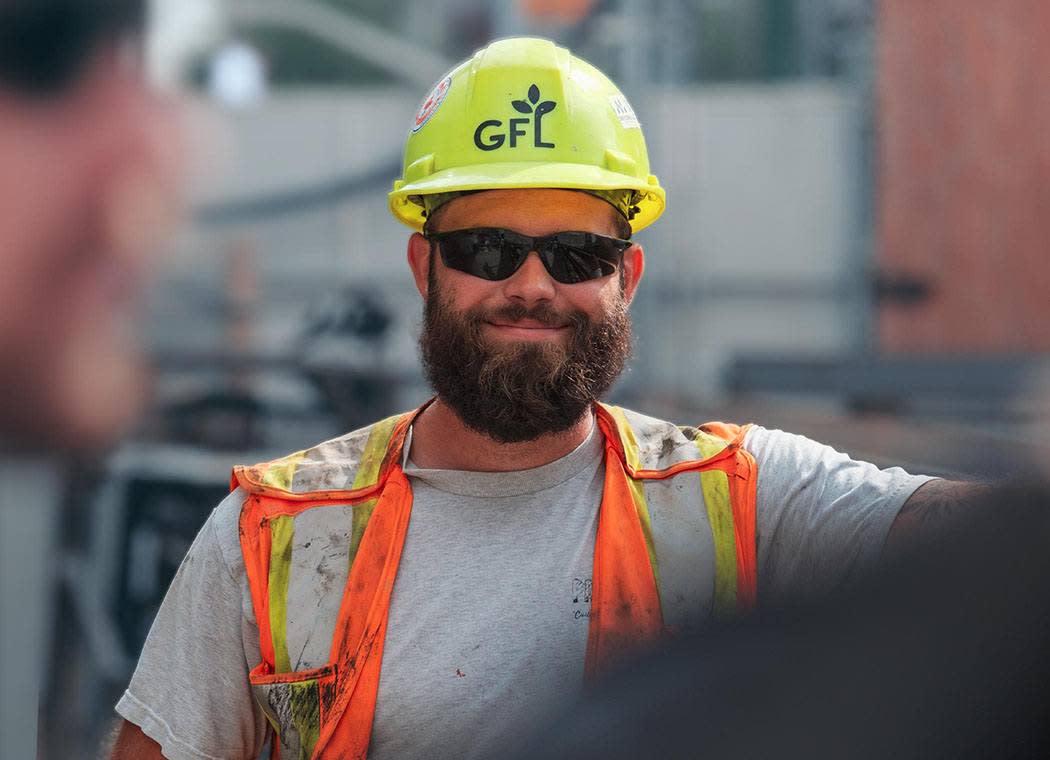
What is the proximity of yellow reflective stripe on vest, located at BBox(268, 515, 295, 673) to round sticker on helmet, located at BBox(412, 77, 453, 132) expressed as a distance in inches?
26.0

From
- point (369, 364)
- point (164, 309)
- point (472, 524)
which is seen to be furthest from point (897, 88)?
point (472, 524)

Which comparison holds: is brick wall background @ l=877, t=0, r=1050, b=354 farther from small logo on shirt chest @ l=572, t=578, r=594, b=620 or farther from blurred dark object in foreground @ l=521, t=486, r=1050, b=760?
blurred dark object in foreground @ l=521, t=486, r=1050, b=760

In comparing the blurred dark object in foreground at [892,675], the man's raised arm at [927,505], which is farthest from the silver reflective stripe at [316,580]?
the blurred dark object in foreground at [892,675]

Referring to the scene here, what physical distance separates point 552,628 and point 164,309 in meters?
3.33

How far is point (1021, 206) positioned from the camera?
260 inches

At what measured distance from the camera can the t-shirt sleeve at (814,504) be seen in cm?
173

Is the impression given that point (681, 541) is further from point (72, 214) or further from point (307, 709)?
point (72, 214)

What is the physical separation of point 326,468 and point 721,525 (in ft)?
1.86

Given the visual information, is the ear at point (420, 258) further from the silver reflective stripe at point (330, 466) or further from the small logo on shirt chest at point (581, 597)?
the small logo on shirt chest at point (581, 597)

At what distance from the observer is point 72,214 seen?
4.48m

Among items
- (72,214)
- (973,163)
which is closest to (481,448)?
(72,214)

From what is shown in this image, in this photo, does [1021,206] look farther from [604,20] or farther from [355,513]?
[355,513]

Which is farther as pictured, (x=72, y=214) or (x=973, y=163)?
(x=973, y=163)

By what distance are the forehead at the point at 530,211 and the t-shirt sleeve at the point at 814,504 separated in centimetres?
40
